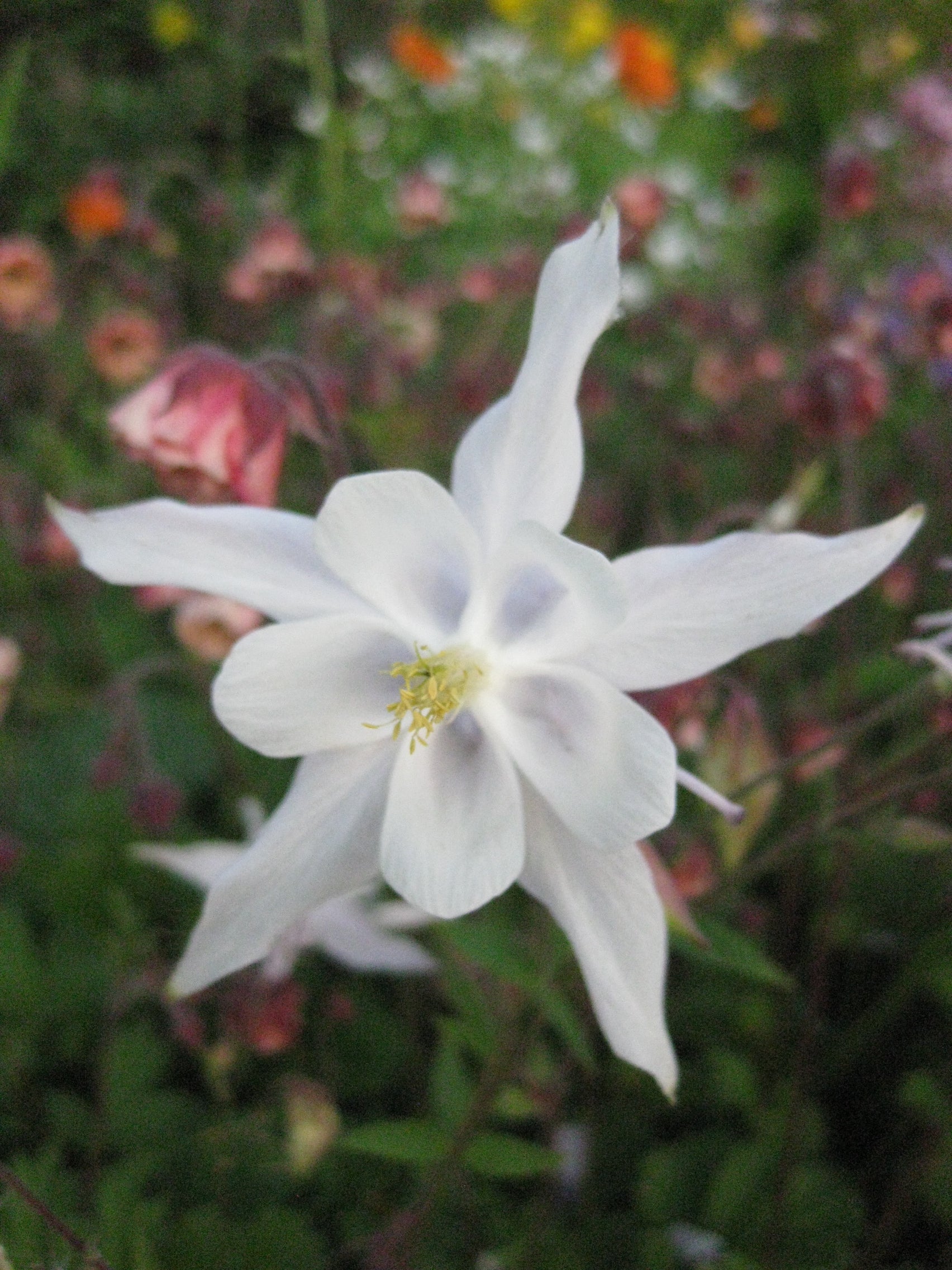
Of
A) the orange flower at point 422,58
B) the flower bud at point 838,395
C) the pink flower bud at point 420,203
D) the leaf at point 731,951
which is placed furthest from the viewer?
the orange flower at point 422,58

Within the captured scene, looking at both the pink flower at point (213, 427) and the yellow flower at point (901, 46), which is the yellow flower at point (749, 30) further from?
the pink flower at point (213, 427)

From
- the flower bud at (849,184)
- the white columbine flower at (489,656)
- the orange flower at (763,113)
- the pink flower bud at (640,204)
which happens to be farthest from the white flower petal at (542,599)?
the orange flower at (763,113)

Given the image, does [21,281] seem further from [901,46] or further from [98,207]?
[901,46]

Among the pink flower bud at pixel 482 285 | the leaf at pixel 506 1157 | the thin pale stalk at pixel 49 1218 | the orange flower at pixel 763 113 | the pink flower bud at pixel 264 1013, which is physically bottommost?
the pink flower bud at pixel 264 1013

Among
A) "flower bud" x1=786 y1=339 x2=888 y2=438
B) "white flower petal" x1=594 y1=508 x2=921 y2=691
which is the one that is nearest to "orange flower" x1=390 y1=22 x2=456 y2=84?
"flower bud" x1=786 y1=339 x2=888 y2=438

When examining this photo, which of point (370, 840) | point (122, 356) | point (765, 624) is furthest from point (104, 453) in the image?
point (765, 624)
